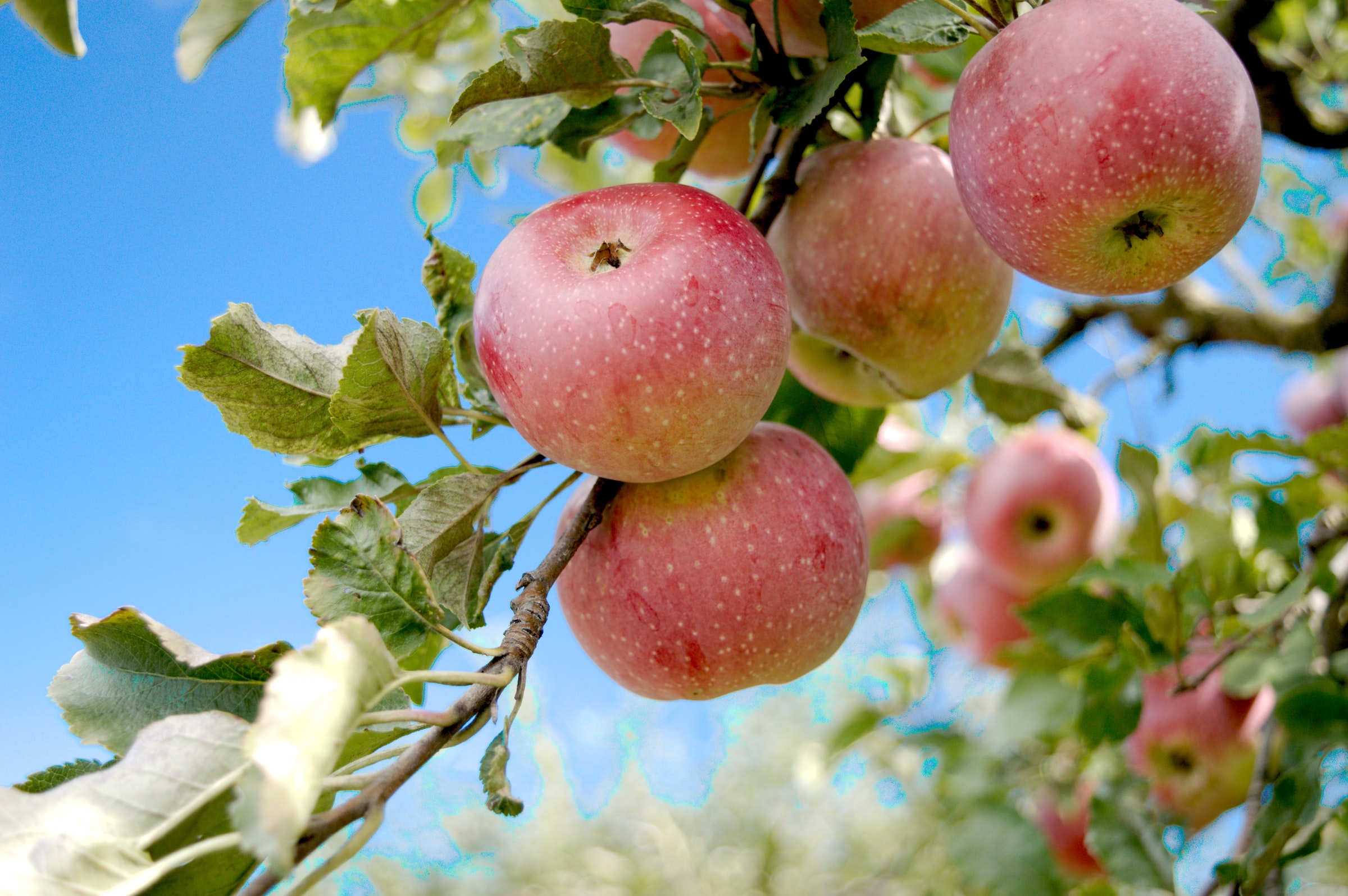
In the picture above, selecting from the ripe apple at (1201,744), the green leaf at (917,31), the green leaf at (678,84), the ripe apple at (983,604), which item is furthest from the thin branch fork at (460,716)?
the ripe apple at (983,604)

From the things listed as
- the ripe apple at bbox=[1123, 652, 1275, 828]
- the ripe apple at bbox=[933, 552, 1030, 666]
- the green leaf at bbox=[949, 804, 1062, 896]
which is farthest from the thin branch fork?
the ripe apple at bbox=[933, 552, 1030, 666]

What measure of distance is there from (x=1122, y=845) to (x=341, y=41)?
111 centimetres

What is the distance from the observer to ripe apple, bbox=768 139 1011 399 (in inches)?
29.7

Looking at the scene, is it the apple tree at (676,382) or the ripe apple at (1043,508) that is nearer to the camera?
the apple tree at (676,382)

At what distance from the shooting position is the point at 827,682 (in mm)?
3176

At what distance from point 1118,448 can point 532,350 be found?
0.75 meters

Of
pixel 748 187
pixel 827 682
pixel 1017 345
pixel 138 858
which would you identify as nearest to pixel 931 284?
pixel 748 187

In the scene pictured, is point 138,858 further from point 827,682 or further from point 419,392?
point 827,682

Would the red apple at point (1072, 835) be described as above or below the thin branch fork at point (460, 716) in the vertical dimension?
below

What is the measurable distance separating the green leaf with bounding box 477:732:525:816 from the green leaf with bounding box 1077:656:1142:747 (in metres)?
0.72

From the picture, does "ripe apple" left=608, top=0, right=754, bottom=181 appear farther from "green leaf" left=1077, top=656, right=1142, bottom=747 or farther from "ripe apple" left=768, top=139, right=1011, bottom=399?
"green leaf" left=1077, top=656, right=1142, bottom=747

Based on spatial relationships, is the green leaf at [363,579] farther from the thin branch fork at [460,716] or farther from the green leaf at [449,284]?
the green leaf at [449,284]

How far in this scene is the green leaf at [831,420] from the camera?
976 mm

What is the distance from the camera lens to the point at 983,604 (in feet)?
5.58
